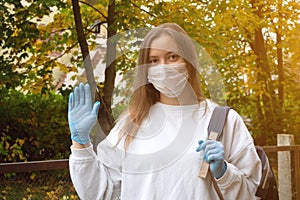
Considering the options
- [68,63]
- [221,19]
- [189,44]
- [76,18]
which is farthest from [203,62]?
[68,63]

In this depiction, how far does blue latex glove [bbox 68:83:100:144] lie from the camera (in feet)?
4.30

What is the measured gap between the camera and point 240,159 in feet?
4.37

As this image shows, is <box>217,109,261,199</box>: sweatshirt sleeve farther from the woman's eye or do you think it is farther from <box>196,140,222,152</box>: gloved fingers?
the woman's eye

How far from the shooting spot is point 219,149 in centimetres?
124

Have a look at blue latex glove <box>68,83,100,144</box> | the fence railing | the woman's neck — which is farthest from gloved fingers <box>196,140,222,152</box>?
the fence railing

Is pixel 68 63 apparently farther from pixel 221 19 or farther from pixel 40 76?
pixel 221 19

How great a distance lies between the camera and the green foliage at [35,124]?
5109 mm

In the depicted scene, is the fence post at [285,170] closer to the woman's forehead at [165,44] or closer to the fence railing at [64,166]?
the fence railing at [64,166]

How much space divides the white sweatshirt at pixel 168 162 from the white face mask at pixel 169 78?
5 centimetres

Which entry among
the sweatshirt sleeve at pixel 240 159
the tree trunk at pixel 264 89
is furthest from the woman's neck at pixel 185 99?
the tree trunk at pixel 264 89

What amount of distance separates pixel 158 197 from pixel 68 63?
4360 millimetres

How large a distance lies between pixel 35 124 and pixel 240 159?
417cm

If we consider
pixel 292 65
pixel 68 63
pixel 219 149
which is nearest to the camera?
pixel 219 149

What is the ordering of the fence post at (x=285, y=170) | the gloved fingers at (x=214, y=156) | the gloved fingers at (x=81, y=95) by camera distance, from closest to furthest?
1. the gloved fingers at (x=214, y=156)
2. the gloved fingers at (x=81, y=95)
3. the fence post at (x=285, y=170)
